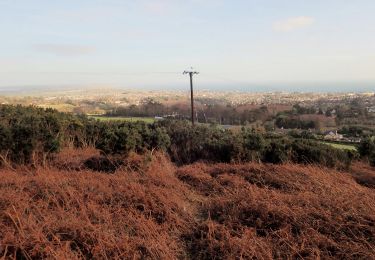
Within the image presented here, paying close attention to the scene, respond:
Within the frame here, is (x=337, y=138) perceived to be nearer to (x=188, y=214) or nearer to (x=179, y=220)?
(x=188, y=214)

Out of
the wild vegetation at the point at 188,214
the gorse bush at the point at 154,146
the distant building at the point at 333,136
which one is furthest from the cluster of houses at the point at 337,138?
the wild vegetation at the point at 188,214

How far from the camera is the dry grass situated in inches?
156

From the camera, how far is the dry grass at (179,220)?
3957 millimetres

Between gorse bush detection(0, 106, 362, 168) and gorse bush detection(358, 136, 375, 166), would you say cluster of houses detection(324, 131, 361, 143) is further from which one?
gorse bush detection(0, 106, 362, 168)

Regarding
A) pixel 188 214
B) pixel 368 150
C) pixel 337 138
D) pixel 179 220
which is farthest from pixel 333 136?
pixel 179 220

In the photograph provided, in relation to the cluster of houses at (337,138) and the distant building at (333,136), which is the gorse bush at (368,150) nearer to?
the cluster of houses at (337,138)

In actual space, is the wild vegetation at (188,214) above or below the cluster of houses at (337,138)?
above

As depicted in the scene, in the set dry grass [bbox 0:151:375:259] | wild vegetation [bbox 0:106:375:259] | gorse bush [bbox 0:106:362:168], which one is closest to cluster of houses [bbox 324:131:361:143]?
gorse bush [bbox 0:106:362:168]

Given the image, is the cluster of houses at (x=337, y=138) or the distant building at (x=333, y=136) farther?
the distant building at (x=333, y=136)

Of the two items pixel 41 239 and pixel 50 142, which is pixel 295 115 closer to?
pixel 50 142

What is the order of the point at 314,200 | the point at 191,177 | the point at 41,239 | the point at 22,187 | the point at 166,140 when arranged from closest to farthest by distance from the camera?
1. the point at 41,239
2. the point at 314,200
3. the point at 22,187
4. the point at 191,177
5. the point at 166,140

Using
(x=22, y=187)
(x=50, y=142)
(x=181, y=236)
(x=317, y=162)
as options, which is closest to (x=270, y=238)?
(x=181, y=236)

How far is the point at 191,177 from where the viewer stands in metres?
8.03

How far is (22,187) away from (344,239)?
5172 mm
